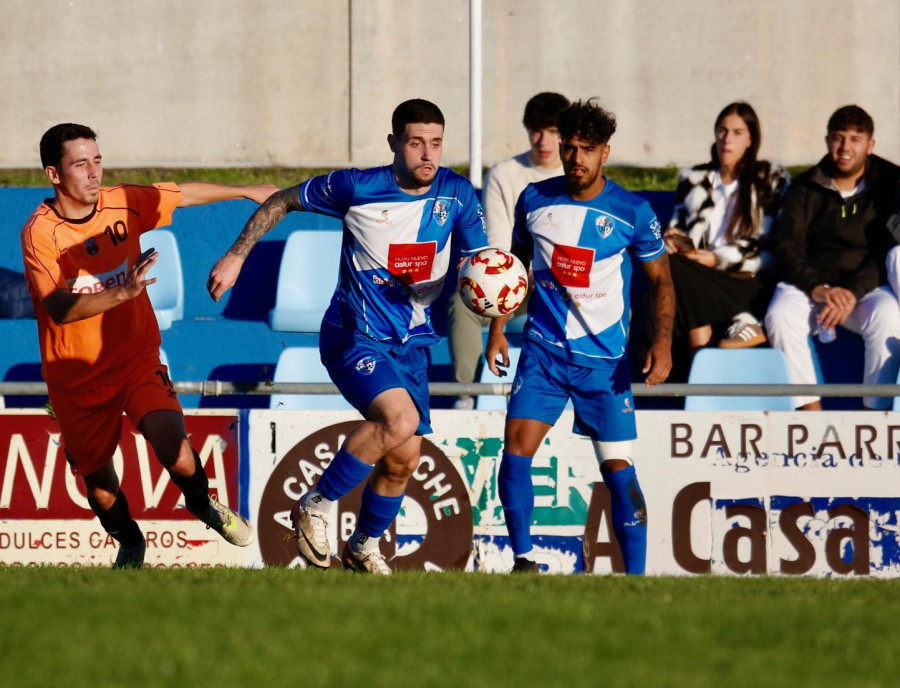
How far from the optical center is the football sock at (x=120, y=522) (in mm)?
6770

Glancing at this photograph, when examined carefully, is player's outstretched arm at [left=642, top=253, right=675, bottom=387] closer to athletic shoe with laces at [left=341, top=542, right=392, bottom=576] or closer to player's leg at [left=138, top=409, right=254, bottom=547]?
athletic shoe with laces at [left=341, top=542, right=392, bottom=576]

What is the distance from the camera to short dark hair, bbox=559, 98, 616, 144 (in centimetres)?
655

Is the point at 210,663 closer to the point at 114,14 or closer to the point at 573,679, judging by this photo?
the point at 573,679

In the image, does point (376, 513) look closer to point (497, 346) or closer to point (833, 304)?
point (497, 346)

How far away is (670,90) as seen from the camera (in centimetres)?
1213

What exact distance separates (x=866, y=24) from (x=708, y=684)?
944 centimetres

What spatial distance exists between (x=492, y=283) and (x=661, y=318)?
3.18ft

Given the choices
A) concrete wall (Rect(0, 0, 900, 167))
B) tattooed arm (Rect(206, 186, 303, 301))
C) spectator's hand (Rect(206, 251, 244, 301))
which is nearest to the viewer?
spectator's hand (Rect(206, 251, 244, 301))

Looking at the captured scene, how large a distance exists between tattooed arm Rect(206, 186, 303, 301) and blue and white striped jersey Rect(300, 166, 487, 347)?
8 cm

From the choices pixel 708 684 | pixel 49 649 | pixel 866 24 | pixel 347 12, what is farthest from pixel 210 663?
pixel 866 24

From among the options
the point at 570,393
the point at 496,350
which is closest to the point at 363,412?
the point at 496,350

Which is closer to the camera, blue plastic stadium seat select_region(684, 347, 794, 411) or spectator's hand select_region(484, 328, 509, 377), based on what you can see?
spectator's hand select_region(484, 328, 509, 377)

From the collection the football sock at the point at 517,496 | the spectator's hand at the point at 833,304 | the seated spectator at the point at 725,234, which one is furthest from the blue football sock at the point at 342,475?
the spectator's hand at the point at 833,304

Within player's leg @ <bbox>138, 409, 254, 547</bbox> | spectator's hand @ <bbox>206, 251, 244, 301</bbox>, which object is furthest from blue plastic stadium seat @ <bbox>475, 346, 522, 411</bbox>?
spectator's hand @ <bbox>206, 251, 244, 301</bbox>
